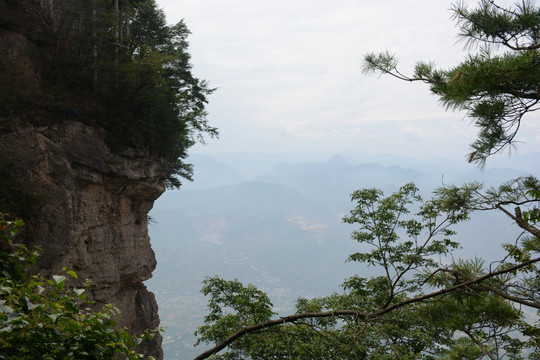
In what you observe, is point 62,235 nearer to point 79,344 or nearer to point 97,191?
point 97,191

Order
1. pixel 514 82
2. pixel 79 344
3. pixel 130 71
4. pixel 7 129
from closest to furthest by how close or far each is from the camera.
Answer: pixel 79 344 → pixel 514 82 → pixel 7 129 → pixel 130 71

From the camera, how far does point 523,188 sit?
437 cm

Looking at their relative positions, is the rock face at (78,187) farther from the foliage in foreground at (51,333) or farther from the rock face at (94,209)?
the foliage in foreground at (51,333)

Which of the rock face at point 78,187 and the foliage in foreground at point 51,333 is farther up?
the rock face at point 78,187

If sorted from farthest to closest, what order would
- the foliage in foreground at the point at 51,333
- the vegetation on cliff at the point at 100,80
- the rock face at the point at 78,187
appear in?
the vegetation on cliff at the point at 100,80 → the rock face at the point at 78,187 → the foliage in foreground at the point at 51,333

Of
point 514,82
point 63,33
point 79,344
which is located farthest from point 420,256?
point 63,33

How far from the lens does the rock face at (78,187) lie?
372 inches

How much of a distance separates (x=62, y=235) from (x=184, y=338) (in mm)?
105639

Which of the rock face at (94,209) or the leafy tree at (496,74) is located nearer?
the leafy tree at (496,74)

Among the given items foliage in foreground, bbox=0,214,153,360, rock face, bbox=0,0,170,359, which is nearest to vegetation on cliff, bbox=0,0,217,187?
rock face, bbox=0,0,170,359

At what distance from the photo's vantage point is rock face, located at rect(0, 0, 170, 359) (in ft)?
31.0

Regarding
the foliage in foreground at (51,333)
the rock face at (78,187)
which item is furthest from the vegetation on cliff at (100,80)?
the foliage in foreground at (51,333)

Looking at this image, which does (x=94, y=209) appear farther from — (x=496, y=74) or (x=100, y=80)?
(x=496, y=74)

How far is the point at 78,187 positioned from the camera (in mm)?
10820
